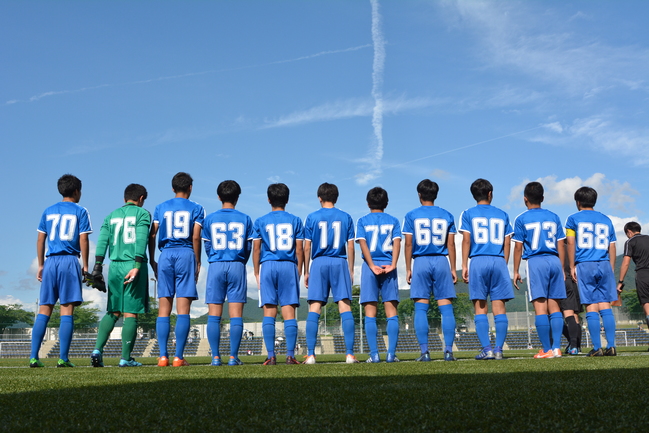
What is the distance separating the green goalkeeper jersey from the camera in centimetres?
734

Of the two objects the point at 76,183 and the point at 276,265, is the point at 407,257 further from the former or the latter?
the point at 76,183

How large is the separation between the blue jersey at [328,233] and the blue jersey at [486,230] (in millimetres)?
1679

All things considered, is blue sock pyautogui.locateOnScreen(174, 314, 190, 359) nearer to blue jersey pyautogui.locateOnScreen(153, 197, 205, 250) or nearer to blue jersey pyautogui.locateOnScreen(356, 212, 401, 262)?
blue jersey pyautogui.locateOnScreen(153, 197, 205, 250)

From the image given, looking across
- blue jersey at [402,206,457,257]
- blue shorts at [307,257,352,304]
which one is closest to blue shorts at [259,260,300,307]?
blue shorts at [307,257,352,304]

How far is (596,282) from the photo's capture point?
8133 mm

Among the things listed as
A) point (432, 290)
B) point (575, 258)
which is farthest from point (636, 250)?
point (432, 290)

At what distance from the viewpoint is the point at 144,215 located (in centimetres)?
752

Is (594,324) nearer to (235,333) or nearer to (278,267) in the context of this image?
(278,267)

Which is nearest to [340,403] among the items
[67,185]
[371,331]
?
[371,331]

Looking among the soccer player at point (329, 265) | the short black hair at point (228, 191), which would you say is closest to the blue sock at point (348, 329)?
the soccer player at point (329, 265)

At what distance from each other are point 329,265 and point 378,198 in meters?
1.32

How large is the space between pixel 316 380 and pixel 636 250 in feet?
26.9

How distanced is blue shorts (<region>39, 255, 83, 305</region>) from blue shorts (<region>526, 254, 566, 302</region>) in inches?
248

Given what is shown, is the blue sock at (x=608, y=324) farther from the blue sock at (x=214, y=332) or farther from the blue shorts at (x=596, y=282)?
the blue sock at (x=214, y=332)
